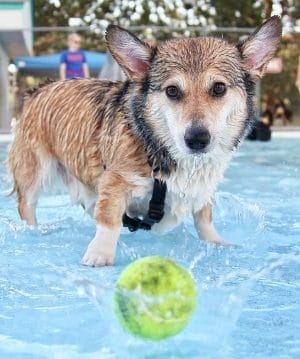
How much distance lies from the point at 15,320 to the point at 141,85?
1380 mm

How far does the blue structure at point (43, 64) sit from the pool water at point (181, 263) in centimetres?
979

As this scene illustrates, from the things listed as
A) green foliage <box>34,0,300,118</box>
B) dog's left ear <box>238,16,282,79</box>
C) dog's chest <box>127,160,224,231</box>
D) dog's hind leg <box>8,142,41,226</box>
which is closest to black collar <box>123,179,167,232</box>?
dog's chest <box>127,160,224,231</box>

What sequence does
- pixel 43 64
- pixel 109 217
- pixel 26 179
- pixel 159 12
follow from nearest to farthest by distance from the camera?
pixel 109 217 → pixel 26 179 → pixel 43 64 → pixel 159 12

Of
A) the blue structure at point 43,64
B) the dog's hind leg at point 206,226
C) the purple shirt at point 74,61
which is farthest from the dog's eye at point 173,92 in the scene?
the blue structure at point 43,64

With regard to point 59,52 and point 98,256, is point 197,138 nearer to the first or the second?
point 98,256

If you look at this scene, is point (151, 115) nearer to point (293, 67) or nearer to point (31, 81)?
point (31, 81)

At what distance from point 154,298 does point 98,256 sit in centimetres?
119

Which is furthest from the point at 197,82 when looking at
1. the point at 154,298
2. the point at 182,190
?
the point at 154,298

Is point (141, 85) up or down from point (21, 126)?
up

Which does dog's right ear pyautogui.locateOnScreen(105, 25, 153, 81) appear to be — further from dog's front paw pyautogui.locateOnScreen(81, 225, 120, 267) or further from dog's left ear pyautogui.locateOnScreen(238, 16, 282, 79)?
dog's front paw pyautogui.locateOnScreen(81, 225, 120, 267)

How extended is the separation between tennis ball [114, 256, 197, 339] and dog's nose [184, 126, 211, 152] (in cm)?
85

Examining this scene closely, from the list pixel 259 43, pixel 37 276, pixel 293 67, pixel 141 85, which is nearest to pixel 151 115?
pixel 141 85

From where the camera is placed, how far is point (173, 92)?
3213 mm

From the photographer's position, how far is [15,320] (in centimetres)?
251
